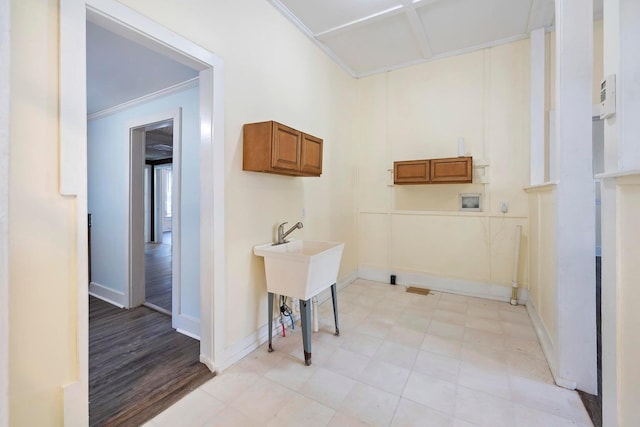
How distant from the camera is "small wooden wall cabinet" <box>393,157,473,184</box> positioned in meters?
3.24

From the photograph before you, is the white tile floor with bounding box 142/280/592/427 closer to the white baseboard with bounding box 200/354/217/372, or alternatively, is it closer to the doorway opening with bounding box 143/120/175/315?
the white baseboard with bounding box 200/354/217/372

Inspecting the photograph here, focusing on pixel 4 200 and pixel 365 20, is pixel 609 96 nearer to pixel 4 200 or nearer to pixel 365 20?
pixel 365 20

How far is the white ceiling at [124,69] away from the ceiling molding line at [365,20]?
1.48 metres

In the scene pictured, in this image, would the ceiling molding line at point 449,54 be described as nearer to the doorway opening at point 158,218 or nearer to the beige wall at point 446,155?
the beige wall at point 446,155

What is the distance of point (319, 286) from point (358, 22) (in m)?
2.65

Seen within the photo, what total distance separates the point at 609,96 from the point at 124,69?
3.38m

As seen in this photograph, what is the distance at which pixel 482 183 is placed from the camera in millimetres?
3383

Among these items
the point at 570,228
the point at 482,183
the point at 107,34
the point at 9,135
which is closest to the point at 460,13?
the point at 482,183

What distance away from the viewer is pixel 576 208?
1771 mm

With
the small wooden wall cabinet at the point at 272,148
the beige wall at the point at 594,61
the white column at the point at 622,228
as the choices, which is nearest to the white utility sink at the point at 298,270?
the small wooden wall cabinet at the point at 272,148

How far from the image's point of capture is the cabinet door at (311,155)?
240 cm

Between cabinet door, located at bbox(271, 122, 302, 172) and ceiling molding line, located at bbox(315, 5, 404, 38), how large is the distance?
4.76 feet

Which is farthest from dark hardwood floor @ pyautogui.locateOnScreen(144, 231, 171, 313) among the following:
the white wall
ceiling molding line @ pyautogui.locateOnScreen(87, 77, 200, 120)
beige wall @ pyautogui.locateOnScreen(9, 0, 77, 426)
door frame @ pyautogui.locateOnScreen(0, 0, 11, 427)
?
ceiling molding line @ pyautogui.locateOnScreen(87, 77, 200, 120)

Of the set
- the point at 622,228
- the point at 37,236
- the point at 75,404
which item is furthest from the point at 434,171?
the point at 75,404
